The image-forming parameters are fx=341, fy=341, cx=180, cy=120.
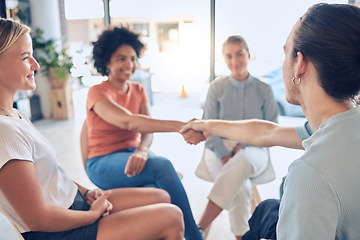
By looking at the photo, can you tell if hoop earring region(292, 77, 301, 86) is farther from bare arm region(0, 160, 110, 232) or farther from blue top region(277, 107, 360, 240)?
bare arm region(0, 160, 110, 232)

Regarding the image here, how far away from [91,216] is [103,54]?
4.11ft

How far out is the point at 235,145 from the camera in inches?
95.2

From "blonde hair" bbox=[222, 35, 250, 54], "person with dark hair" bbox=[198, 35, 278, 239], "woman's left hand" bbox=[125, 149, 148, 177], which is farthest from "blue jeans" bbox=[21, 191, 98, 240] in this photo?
"blonde hair" bbox=[222, 35, 250, 54]

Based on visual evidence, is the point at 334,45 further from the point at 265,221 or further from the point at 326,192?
the point at 265,221

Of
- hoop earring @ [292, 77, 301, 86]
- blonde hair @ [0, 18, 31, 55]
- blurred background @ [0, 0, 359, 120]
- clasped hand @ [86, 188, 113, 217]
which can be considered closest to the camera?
hoop earring @ [292, 77, 301, 86]

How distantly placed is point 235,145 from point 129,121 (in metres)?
0.85

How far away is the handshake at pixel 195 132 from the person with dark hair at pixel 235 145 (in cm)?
42

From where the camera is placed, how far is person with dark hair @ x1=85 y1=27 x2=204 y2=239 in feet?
5.98

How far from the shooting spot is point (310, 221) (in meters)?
0.77

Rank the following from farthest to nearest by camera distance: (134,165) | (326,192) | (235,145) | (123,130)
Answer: (235,145) < (123,130) < (134,165) < (326,192)

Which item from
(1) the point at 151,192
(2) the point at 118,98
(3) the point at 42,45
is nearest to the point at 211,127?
(1) the point at 151,192

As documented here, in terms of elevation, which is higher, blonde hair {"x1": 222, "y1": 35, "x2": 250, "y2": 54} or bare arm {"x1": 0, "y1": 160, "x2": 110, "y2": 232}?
blonde hair {"x1": 222, "y1": 35, "x2": 250, "y2": 54}

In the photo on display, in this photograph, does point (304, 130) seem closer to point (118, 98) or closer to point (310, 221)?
point (310, 221)

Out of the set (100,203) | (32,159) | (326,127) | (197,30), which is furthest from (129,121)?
(197,30)
